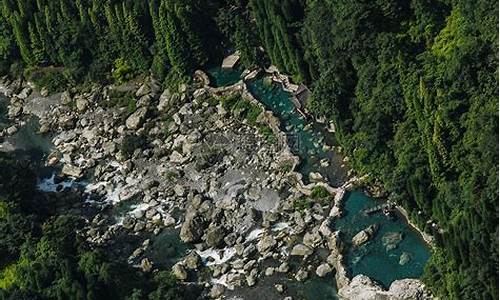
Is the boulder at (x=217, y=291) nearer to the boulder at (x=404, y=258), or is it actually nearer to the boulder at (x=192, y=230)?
the boulder at (x=192, y=230)

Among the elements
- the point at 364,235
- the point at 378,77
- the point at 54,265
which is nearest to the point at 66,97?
the point at 54,265

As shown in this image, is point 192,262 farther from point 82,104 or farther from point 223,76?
point 82,104

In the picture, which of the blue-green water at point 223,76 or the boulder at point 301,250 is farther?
the blue-green water at point 223,76

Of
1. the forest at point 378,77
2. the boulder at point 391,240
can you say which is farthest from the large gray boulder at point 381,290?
the boulder at point 391,240

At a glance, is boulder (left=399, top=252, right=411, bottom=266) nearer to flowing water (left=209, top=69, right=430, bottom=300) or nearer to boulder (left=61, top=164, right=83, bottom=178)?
flowing water (left=209, top=69, right=430, bottom=300)

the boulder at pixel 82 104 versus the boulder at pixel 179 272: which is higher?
the boulder at pixel 82 104

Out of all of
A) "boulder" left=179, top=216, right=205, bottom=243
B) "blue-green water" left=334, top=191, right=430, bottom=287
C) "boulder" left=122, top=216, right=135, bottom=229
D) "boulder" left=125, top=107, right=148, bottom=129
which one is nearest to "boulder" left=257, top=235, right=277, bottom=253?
"blue-green water" left=334, top=191, right=430, bottom=287

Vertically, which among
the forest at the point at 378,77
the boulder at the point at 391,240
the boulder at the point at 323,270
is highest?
the forest at the point at 378,77

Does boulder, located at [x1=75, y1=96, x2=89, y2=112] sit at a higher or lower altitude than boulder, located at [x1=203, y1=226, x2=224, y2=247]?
higher
